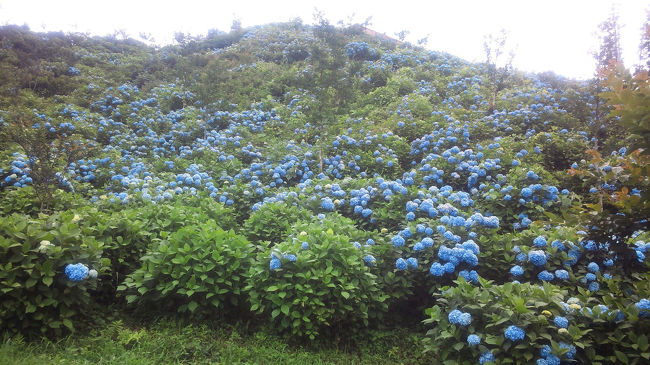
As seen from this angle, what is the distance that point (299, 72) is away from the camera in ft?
48.2

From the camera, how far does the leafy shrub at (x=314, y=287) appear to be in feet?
11.4

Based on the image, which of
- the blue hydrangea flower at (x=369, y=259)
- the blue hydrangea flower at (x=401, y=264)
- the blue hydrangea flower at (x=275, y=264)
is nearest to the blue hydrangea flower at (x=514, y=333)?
the blue hydrangea flower at (x=401, y=264)

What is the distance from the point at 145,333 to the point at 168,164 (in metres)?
5.22

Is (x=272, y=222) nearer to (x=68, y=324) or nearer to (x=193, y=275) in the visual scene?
(x=193, y=275)

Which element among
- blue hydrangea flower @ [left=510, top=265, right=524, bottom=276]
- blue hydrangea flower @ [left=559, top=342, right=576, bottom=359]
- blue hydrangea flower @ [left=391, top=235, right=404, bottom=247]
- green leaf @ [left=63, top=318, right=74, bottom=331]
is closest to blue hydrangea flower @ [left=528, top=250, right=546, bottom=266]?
blue hydrangea flower @ [left=510, top=265, right=524, bottom=276]

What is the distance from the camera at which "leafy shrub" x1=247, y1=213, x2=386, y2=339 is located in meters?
3.49

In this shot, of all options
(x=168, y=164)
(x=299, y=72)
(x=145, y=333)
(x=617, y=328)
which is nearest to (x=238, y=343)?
(x=145, y=333)

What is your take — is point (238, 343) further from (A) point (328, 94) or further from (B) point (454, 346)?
(A) point (328, 94)

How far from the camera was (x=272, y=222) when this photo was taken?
4.82 m

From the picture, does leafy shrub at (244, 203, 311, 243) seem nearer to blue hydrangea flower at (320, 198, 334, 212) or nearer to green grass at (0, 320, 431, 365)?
blue hydrangea flower at (320, 198, 334, 212)

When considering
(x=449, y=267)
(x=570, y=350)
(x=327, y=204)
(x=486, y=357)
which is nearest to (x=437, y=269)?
(x=449, y=267)

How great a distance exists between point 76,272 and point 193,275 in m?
0.94

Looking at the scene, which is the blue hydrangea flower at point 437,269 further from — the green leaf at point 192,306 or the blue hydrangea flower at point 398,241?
the green leaf at point 192,306

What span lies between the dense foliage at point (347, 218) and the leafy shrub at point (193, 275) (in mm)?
22
